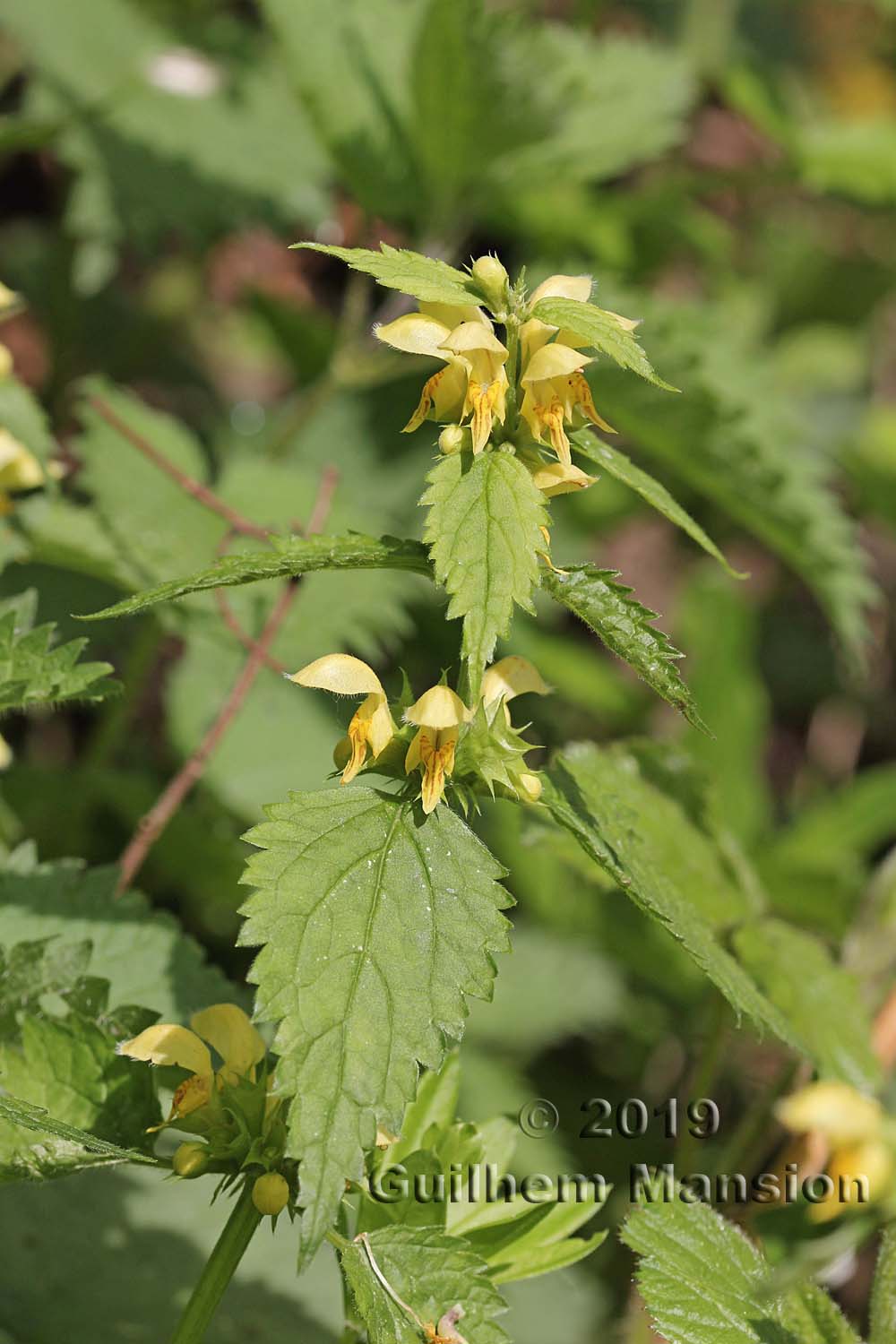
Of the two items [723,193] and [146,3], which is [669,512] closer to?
[146,3]

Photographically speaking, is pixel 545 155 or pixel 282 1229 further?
pixel 545 155

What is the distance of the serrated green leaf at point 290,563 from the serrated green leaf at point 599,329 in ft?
0.53

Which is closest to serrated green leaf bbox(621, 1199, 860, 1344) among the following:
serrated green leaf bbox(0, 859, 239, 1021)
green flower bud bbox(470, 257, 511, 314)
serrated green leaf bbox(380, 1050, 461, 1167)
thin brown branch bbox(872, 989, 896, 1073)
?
serrated green leaf bbox(380, 1050, 461, 1167)

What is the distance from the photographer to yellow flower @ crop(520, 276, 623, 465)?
750 mm

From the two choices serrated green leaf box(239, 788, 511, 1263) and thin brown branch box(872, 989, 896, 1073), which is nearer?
serrated green leaf box(239, 788, 511, 1263)

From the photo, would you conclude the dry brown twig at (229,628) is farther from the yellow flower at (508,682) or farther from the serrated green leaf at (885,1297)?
the serrated green leaf at (885,1297)

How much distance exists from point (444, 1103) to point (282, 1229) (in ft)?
1.24

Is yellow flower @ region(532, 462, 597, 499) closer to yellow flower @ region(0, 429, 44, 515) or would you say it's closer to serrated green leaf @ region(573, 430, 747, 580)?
serrated green leaf @ region(573, 430, 747, 580)

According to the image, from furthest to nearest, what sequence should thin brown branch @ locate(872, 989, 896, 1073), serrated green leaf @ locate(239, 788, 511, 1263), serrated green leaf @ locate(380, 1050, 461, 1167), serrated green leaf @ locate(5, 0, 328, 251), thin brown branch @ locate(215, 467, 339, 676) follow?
serrated green leaf @ locate(5, 0, 328, 251) → thin brown branch @ locate(872, 989, 896, 1073) → thin brown branch @ locate(215, 467, 339, 676) → serrated green leaf @ locate(380, 1050, 461, 1167) → serrated green leaf @ locate(239, 788, 511, 1263)

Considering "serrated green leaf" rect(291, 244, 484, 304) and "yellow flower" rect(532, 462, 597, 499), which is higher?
"serrated green leaf" rect(291, 244, 484, 304)

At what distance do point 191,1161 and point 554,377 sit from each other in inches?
19.7

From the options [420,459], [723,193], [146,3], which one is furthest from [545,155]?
[723,193]

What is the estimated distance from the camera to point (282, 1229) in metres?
1.19

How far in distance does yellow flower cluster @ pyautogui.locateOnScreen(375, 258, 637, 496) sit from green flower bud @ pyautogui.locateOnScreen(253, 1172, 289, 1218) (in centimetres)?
43
